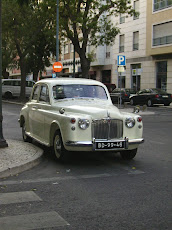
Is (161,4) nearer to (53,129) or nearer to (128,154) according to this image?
(128,154)

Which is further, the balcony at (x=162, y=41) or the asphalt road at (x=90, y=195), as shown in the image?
the balcony at (x=162, y=41)

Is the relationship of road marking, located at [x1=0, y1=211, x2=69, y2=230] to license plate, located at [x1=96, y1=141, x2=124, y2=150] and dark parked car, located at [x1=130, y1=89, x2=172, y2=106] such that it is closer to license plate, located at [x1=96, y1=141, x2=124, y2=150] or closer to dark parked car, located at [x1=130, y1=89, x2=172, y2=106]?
license plate, located at [x1=96, y1=141, x2=124, y2=150]

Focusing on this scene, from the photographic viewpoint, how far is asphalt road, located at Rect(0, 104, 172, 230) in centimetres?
397

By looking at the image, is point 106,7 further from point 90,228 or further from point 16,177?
point 90,228

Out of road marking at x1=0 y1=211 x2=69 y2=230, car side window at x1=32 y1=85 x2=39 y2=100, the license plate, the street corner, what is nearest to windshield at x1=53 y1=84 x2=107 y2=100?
car side window at x1=32 y1=85 x2=39 y2=100

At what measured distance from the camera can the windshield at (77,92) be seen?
812cm

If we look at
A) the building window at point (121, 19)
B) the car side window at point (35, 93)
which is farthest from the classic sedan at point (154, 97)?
the car side window at point (35, 93)

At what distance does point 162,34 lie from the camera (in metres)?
34.6

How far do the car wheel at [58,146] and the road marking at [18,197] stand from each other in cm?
202

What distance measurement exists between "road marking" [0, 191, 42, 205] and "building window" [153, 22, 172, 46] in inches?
1200

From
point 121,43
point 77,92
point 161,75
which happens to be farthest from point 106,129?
point 121,43

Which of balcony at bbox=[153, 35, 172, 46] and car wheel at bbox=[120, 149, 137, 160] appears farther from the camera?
balcony at bbox=[153, 35, 172, 46]

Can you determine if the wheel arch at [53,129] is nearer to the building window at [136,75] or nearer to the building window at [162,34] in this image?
the building window at [162,34]

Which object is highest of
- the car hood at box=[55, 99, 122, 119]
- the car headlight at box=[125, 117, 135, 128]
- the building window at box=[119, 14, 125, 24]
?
the building window at box=[119, 14, 125, 24]
